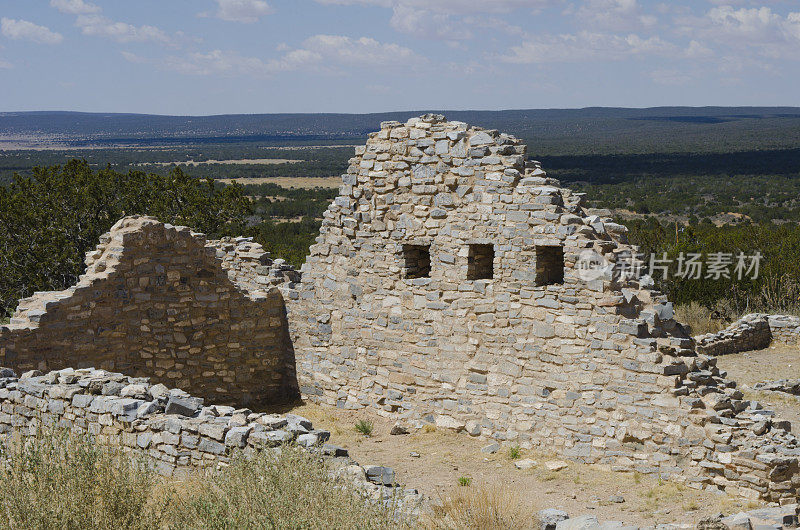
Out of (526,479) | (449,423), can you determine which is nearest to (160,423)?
(526,479)

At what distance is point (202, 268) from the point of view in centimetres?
1035

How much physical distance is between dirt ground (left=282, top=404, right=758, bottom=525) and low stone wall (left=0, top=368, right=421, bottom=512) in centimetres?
115

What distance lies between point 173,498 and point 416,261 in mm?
4797

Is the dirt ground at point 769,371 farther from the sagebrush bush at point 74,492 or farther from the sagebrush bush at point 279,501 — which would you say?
the sagebrush bush at point 74,492

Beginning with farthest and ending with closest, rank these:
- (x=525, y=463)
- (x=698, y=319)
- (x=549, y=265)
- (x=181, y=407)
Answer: (x=698, y=319) → (x=549, y=265) → (x=525, y=463) → (x=181, y=407)

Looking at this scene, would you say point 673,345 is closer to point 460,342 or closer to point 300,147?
point 460,342

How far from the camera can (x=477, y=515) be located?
5695 mm

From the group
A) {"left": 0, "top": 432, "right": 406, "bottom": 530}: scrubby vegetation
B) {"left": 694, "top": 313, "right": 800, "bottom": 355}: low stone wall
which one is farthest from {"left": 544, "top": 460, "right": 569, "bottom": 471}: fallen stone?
{"left": 694, "top": 313, "right": 800, "bottom": 355}: low stone wall

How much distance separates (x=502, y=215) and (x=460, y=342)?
1.50 metres

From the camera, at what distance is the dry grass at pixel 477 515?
557 cm

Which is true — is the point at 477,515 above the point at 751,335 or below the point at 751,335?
above

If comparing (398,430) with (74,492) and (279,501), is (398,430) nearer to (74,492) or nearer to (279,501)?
(279,501)

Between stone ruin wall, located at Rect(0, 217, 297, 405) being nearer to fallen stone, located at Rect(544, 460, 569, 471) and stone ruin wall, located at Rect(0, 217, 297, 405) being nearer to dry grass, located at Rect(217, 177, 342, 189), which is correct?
fallen stone, located at Rect(544, 460, 569, 471)

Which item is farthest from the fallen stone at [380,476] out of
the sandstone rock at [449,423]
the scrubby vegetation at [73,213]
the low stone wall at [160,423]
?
the scrubby vegetation at [73,213]
